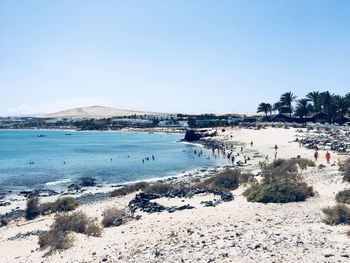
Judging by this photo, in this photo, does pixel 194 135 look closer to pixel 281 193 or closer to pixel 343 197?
pixel 281 193

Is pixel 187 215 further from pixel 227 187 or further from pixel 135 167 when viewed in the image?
pixel 135 167

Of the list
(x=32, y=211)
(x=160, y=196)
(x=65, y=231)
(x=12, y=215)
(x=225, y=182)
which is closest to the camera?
(x=65, y=231)

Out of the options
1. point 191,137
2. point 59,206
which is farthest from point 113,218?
point 191,137

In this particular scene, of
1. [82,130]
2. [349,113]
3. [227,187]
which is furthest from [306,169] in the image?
[82,130]

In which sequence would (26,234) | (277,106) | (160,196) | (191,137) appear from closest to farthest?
(26,234) < (160,196) < (191,137) < (277,106)

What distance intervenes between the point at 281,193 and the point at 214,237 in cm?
679

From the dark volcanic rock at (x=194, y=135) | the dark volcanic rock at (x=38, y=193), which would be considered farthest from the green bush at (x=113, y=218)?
the dark volcanic rock at (x=194, y=135)

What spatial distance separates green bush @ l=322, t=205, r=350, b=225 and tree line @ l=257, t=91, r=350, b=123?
94.0 m

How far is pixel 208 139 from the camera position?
97.2 metres

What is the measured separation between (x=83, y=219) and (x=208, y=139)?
264 feet

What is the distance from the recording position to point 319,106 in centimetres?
11375

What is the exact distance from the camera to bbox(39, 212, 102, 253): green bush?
50.5 feet

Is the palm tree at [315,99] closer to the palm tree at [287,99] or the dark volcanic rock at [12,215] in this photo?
the palm tree at [287,99]

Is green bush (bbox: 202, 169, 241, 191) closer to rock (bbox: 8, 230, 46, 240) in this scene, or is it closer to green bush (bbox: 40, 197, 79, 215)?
green bush (bbox: 40, 197, 79, 215)
